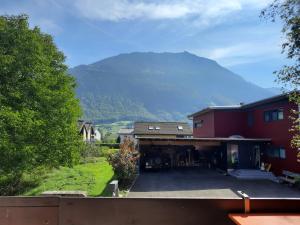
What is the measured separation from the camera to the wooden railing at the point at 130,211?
7.09 ft

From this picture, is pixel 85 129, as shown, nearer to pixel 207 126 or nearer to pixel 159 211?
pixel 207 126

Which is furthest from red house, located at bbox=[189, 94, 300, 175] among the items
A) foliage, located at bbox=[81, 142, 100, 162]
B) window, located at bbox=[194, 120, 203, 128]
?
foliage, located at bbox=[81, 142, 100, 162]

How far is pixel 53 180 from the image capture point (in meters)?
24.2

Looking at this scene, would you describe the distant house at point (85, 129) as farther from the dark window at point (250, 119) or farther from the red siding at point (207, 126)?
the dark window at point (250, 119)

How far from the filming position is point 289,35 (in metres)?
12.9

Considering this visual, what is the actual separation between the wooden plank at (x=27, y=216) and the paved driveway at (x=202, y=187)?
18208 mm

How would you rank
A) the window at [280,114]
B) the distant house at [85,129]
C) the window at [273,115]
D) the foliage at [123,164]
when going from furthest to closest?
the distant house at [85,129] < the window at [273,115] < the window at [280,114] < the foliage at [123,164]

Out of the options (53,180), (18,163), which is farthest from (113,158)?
(18,163)

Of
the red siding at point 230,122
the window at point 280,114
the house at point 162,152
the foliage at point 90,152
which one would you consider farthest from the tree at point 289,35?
the foliage at point 90,152

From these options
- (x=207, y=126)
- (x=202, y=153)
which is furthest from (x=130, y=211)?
(x=202, y=153)

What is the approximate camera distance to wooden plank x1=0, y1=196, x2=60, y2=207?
86.0 inches

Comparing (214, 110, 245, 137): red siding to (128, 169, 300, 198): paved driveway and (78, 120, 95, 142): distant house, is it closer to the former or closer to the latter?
(128, 169, 300, 198): paved driveway

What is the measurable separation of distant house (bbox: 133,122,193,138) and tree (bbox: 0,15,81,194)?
124ft

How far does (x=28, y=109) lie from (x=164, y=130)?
4526 cm
